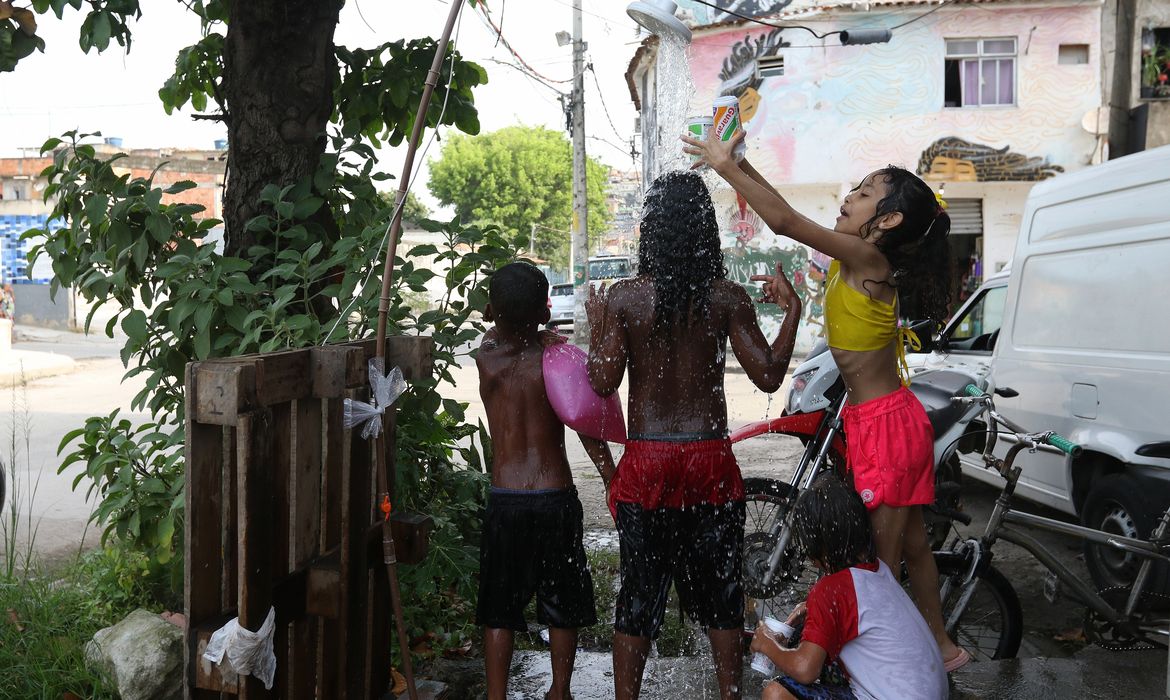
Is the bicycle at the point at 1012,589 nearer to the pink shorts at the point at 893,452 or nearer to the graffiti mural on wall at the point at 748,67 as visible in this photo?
the pink shorts at the point at 893,452

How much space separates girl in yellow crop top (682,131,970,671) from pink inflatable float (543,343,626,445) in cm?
62

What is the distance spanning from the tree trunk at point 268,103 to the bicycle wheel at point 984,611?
3072 millimetres

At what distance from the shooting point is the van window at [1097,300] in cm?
447

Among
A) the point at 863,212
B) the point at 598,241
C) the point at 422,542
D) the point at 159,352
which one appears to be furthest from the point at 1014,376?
the point at 598,241

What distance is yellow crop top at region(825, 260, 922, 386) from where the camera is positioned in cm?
284

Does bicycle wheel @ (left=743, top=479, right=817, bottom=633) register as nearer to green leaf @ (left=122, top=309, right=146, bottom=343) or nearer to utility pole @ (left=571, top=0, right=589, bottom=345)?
green leaf @ (left=122, top=309, right=146, bottom=343)

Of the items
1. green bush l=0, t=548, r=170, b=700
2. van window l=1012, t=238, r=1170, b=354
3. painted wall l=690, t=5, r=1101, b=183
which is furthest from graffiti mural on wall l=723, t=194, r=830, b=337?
green bush l=0, t=548, r=170, b=700

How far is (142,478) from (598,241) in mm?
44013

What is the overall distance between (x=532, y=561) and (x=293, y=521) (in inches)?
32.4

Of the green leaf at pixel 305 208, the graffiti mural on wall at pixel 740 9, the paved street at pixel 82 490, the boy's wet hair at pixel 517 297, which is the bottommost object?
the paved street at pixel 82 490

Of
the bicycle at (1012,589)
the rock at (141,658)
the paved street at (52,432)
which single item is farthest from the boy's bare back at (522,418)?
the paved street at (52,432)

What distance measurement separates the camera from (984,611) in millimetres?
3801

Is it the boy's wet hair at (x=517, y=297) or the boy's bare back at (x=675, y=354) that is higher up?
the boy's wet hair at (x=517, y=297)

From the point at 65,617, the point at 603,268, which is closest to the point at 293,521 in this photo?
the point at 65,617
